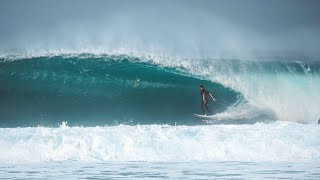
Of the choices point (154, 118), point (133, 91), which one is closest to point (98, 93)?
point (133, 91)

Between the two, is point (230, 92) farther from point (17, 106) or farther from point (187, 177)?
point (187, 177)

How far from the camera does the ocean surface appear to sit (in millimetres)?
7824

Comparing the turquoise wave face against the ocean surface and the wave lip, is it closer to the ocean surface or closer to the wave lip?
the ocean surface

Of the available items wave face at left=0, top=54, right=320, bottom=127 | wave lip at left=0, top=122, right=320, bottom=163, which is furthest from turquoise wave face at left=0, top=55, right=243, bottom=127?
wave lip at left=0, top=122, right=320, bottom=163

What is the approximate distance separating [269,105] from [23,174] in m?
10.4

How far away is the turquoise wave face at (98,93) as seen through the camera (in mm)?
15359

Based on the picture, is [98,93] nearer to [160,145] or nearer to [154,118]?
[154,118]

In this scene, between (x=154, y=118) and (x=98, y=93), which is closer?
(x=154, y=118)

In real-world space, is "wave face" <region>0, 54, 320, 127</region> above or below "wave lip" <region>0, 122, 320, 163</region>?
above

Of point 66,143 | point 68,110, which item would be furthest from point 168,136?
point 68,110

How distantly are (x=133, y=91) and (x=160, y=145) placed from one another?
7.28 meters

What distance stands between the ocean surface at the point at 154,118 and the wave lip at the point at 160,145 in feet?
0.06

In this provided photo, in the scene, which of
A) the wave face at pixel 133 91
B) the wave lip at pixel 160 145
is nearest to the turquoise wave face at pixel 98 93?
the wave face at pixel 133 91

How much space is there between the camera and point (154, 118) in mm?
15547
